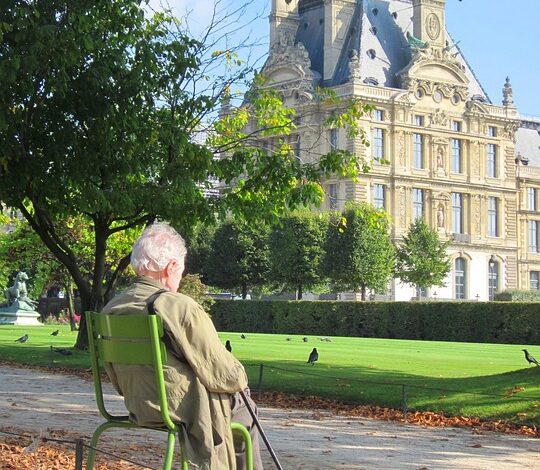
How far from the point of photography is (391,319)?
49938 mm

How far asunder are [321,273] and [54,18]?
53652 millimetres

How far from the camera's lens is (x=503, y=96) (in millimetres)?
97562

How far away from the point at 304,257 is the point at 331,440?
2272 inches

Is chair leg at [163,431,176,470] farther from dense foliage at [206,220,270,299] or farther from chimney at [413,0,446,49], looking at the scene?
chimney at [413,0,446,49]

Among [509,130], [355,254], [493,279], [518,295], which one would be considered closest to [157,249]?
[355,254]

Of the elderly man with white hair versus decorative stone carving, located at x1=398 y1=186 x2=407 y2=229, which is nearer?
the elderly man with white hair

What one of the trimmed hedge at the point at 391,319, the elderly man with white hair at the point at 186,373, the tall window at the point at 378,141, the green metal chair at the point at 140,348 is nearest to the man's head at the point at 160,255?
the elderly man with white hair at the point at 186,373

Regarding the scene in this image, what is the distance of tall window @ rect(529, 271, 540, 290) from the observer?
3915 inches

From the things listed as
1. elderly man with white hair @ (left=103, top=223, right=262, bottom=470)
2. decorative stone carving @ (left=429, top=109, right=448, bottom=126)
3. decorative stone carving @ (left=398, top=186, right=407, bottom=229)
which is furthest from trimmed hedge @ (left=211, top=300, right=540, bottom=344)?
decorative stone carving @ (left=429, top=109, right=448, bottom=126)

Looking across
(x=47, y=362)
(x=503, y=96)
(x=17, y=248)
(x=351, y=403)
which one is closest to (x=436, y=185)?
(x=503, y=96)

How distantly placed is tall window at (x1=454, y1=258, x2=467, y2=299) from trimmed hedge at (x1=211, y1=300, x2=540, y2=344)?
1541 inches

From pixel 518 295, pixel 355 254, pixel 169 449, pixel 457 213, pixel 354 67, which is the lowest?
pixel 169 449

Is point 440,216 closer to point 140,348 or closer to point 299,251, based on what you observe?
point 299,251

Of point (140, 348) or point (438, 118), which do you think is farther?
point (438, 118)
